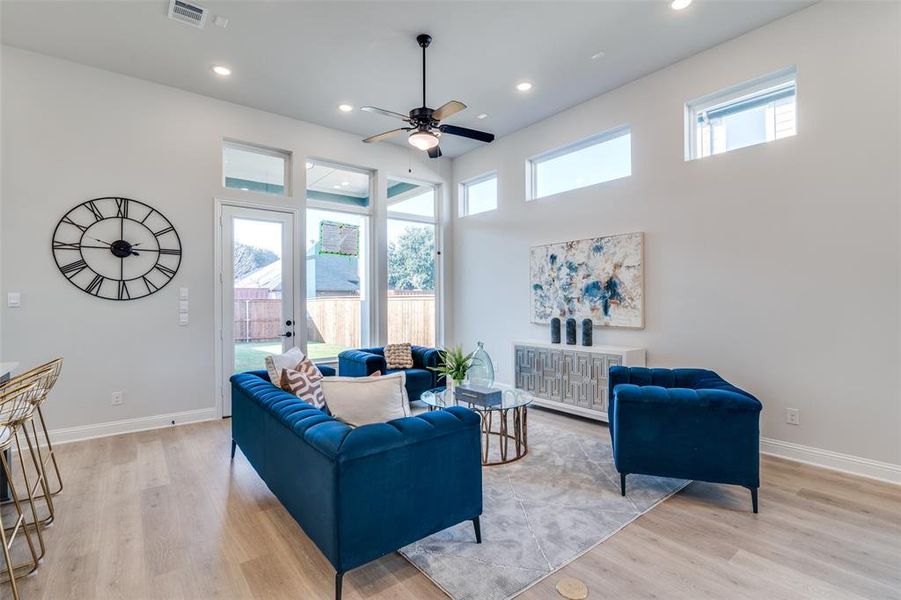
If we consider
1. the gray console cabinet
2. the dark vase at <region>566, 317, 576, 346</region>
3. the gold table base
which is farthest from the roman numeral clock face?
the dark vase at <region>566, 317, 576, 346</region>

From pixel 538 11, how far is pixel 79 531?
14.6ft

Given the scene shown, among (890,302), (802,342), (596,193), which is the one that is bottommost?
(802,342)

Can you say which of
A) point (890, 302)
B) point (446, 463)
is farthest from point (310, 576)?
point (890, 302)

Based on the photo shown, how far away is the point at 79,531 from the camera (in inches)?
92.8

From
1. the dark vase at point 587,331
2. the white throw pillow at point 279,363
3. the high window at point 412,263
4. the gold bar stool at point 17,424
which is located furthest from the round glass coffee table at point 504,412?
the high window at point 412,263

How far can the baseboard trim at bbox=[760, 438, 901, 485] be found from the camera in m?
2.92

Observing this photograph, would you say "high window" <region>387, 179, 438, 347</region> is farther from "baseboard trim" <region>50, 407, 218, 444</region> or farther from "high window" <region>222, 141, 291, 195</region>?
"baseboard trim" <region>50, 407, 218, 444</region>

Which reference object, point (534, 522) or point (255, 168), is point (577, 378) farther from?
point (255, 168)

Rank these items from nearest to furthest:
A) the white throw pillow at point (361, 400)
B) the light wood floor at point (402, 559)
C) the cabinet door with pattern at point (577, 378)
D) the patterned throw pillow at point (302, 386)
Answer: the light wood floor at point (402, 559) → the white throw pillow at point (361, 400) → the patterned throw pillow at point (302, 386) → the cabinet door with pattern at point (577, 378)

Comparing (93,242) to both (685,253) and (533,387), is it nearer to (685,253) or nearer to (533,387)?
(533,387)

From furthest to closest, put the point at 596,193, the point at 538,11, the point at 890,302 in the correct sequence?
the point at 596,193
the point at 538,11
the point at 890,302

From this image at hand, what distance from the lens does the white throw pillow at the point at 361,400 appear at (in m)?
2.37

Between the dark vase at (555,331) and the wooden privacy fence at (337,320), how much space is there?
2.17 m

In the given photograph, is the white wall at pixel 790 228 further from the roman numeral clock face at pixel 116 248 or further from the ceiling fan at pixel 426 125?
the roman numeral clock face at pixel 116 248
